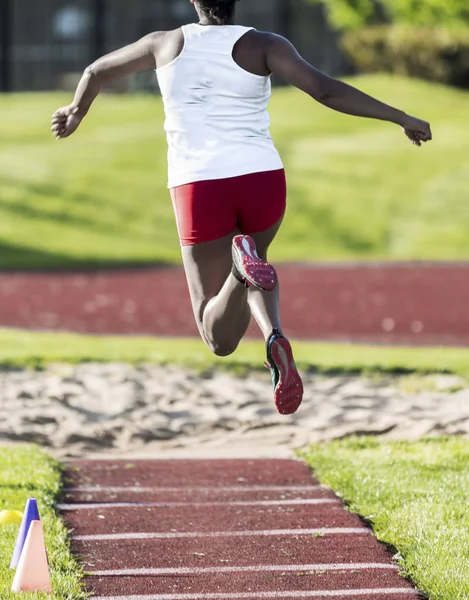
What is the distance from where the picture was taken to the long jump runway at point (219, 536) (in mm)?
5102

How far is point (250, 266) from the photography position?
5.41 meters

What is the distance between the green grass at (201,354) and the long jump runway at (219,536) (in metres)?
4.20

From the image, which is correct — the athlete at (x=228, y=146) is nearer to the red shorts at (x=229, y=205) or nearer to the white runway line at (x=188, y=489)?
the red shorts at (x=229, y=205)

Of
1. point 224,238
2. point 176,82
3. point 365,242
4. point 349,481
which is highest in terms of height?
point 176,82

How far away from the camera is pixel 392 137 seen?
99.3 ft

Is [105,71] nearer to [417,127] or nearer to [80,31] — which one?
[417,127]

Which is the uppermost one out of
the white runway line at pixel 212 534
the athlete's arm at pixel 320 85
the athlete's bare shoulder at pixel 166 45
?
the athlete's bare shoulder at pixel 166 45

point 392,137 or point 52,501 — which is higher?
point 52,501

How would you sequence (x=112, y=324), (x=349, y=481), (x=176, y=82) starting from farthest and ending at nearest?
(x=112, y=324), (x=349, y=481), (x=176, y=82)

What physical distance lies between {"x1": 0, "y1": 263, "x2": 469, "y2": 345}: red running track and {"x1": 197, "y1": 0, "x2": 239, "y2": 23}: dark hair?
9112 mm

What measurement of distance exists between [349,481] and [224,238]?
6.69 feet

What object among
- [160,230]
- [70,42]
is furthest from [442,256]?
[70,42]

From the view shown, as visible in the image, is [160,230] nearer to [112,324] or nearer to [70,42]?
[112,324]

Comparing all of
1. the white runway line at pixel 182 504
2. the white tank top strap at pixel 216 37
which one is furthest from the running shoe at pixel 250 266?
the white runway line at pixel 182 504
